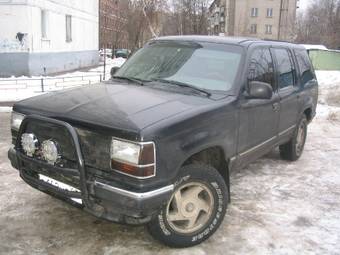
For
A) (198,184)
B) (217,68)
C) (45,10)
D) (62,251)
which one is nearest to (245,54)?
(217,68)

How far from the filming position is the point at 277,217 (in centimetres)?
447

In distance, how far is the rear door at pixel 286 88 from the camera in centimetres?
538

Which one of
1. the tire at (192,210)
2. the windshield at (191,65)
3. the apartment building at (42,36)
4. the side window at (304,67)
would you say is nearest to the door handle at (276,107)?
the windshield at (191,65)

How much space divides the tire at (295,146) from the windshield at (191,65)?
7.58 ft

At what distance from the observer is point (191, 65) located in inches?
179

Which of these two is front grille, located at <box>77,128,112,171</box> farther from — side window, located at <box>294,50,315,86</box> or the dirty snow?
side window, located at <box>294,50,315,86</box>

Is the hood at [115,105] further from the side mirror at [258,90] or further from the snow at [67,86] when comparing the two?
the snow at [67,86]

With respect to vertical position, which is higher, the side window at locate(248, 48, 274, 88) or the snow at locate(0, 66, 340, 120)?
the side window at locate(248, 48, 274, 88)

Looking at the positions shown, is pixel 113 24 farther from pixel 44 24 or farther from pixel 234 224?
pixel 234 224

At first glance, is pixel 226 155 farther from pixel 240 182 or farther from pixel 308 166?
pixel 308 166

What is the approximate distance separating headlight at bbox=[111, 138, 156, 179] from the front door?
4.80ft

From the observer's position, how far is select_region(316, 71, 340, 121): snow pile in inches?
429

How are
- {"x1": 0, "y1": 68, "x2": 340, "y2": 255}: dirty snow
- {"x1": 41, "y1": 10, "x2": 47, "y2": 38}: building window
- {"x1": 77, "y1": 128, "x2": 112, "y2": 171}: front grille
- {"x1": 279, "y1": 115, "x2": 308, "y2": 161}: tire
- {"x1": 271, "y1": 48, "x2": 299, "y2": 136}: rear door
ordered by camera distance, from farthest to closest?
{"x1": 41, "y1": 10, "x2": 47, "y2": 38}: building window → {"x1": 279, "y1": 115, "x2": 308, "y2": 161}: tire → {"x1": 271, "y1": 48, "x2": 299, "y2": 136}: rear door → {"x1": 0, "y1": 68, "x2": 340, "y2": 255}: dirty snow → {"x1": 77, "y1": 128, "x2": 112, "y2": 171}: front grille

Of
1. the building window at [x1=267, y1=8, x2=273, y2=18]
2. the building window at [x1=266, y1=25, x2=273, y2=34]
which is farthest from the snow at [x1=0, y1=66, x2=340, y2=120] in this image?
the building window at [x1=267, y1=8, x2=273, y2=18]
